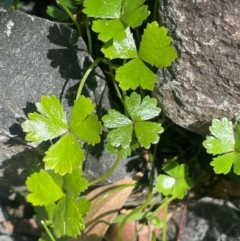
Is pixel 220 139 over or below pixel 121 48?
below

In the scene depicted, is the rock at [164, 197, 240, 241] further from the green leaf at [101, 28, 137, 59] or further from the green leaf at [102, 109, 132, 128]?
the green leaf at [101, 28, 137, 59]

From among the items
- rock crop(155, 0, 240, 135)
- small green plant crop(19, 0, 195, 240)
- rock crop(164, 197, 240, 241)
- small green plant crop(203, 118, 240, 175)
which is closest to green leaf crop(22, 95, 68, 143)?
small green plant crop(19, 0, 195, 240)

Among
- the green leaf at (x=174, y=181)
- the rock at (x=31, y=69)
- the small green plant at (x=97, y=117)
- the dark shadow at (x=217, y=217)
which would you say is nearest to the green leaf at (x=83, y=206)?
the small green plant at (x=97, y=117)

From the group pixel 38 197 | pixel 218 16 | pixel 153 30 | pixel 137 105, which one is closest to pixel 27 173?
pixel 38 197

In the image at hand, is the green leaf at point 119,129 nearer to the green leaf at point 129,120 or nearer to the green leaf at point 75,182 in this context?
the green leaf at point 129,120

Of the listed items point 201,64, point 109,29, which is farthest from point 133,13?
point 201,64

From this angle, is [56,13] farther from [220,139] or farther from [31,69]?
[220,139]

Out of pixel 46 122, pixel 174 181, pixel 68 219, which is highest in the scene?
pixel 46 122
